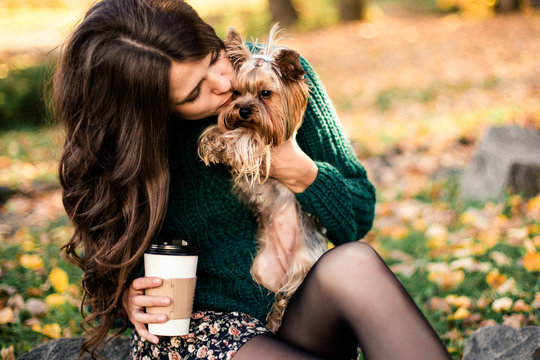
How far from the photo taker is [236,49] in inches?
96.3

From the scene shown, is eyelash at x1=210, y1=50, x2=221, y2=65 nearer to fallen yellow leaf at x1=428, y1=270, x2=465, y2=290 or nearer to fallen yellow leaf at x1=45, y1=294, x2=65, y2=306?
fallen yellow leaf at x1=45, y1=294, x2=65, y2=306

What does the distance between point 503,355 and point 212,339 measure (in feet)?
4.45

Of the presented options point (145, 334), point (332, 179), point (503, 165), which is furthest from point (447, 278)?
point (145, 334)

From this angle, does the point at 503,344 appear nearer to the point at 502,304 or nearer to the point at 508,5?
the point at 502,304

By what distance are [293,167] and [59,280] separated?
2012 mm

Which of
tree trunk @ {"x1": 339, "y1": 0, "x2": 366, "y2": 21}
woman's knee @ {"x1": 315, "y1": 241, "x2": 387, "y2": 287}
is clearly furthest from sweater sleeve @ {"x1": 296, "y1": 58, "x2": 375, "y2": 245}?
tree trunk @ {"x1": 339, "y1": 0, "x2": 366, "y2": 21}

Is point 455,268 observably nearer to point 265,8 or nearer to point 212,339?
point 212,339

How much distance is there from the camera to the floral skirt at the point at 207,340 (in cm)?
200

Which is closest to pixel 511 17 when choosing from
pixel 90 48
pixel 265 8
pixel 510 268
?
pixel 265 8

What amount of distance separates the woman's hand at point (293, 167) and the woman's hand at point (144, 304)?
0.80 meters

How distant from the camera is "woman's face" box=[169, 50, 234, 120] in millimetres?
2094

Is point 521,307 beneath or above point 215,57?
beneath

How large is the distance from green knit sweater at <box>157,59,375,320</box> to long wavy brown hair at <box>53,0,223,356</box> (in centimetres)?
23

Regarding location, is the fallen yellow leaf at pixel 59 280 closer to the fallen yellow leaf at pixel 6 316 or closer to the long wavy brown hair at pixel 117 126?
the fallen yellow leaf at pixel 6 316
